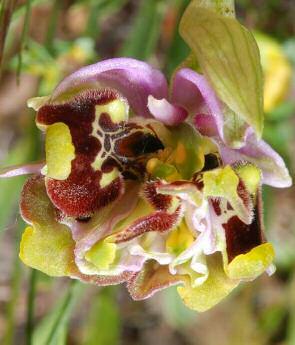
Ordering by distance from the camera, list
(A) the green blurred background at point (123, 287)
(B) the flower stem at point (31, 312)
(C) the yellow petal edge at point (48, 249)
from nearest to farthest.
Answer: (C) the yellow petal edge at point (48, 249)
(B) the flower stem at point (31, 312)
(A) the green blurred background at point (123, 287)

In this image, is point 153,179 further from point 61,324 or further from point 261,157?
point 61,324

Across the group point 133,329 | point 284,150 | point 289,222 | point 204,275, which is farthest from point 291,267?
point 204,275

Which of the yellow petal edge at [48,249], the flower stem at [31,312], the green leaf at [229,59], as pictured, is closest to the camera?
the green leaf at [229,59]

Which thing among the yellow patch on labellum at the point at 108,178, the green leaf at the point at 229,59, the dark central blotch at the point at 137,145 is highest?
the green leaf at the point at 229,59

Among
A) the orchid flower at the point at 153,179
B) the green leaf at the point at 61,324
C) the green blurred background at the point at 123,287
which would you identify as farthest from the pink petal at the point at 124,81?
the green blurred background at the point at 123,287

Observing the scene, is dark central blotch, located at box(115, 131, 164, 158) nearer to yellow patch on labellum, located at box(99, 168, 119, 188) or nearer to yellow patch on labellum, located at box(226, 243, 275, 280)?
yellow patch on labellum, located at box(99, 168, 119, 188)

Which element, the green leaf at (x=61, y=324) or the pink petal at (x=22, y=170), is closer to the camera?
the pink petal at (x=22, y=170)

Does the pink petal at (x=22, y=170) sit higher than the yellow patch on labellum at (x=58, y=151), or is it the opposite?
the yellow patch on labellum at (x=58, y=151)

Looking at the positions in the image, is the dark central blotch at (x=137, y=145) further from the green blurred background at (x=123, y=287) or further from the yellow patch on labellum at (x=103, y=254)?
the green blurred background at (x=123, y=287)
